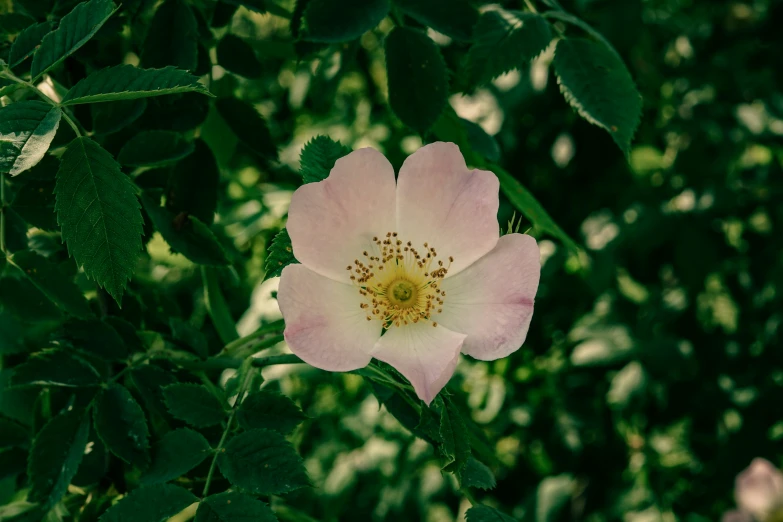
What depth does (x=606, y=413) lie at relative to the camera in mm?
2197

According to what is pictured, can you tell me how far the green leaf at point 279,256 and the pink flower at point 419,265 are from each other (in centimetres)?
2

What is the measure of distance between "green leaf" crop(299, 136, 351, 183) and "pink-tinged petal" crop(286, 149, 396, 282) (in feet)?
0.15

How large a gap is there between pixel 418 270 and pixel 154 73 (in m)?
0.40

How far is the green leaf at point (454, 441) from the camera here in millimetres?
776

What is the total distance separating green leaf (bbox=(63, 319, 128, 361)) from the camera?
1.01 meters

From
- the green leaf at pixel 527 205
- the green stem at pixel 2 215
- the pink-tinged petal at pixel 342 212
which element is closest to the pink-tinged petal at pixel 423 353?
the pink-tinged petal at pixel 342 212

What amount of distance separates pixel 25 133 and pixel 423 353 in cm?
48

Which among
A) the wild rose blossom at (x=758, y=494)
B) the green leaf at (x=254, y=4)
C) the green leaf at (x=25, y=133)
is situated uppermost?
the green leaf at (x=25, y=133)

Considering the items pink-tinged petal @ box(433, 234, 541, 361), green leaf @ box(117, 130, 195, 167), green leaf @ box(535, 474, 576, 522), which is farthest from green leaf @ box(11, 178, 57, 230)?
green leaf @ box(535, 474, 576, 522)

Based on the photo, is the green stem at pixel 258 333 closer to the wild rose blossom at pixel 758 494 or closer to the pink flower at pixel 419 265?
the pink flower at pixel 419 265

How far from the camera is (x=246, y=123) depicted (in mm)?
1172

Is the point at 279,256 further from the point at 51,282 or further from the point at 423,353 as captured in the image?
the point at 51,282

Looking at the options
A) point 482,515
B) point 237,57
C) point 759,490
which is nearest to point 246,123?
point 237,57

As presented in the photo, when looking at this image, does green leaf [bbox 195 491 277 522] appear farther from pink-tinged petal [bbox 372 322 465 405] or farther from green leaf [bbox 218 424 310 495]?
pink-tinged petal [bbox 372 322 465 405]
